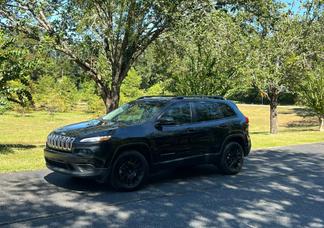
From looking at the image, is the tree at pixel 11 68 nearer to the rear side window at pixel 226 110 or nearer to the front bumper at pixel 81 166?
the front bumper at pixel 81 166

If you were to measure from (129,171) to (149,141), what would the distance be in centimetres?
63

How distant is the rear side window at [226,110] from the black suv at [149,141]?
23 millimetres

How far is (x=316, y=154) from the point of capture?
13.5 metres

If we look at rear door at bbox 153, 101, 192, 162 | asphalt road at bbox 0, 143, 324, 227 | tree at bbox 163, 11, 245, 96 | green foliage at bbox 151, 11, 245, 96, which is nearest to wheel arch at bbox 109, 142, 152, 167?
rear door at bbox 153, 101, 192, 162

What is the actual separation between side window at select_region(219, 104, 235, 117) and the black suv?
23mm

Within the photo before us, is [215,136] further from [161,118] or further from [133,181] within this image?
[133,181]

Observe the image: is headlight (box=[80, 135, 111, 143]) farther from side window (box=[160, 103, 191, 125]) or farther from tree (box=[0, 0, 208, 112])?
tree (box=[0, 0, 208, 112])

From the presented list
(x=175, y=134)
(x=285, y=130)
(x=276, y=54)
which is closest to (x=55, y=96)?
(x=285, y=130)

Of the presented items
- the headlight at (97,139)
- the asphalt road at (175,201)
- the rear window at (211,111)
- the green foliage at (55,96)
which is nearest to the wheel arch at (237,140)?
the rear window at (211,111)

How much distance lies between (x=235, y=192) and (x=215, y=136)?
5.31ft

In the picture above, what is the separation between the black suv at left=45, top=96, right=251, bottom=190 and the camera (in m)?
7.30

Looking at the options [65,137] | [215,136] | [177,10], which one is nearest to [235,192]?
[215,136]

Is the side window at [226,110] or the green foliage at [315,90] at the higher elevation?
the green foliage at [315,90]

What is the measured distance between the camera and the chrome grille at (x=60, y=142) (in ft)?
24.1
